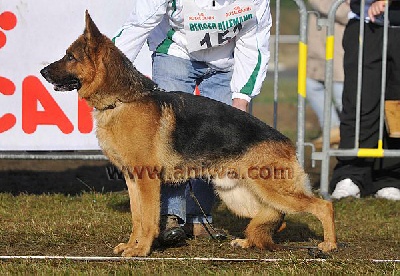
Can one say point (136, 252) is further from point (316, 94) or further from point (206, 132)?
point (316, 94)

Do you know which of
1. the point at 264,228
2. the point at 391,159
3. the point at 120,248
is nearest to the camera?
the point at 120,248

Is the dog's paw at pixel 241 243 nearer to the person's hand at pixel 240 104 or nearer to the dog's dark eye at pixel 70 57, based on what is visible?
the person's hand at pixel 240 104

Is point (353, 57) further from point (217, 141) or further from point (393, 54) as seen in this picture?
point (217, 141)

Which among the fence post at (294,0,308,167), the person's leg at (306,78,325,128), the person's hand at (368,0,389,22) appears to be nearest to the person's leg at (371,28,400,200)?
the person's hand at (368,0,389,22)

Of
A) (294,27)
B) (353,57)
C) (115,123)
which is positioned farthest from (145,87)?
(294,27)

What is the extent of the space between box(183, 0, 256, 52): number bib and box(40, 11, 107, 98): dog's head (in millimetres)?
795

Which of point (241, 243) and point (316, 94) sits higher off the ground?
point (316, 94)

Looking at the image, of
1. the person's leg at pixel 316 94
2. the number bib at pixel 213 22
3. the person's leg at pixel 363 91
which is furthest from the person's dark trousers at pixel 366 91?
the person's leg at pixel 316 94

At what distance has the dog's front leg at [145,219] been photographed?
5863mm

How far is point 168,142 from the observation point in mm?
5922

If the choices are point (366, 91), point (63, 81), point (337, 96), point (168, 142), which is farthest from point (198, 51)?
point (337, 96)

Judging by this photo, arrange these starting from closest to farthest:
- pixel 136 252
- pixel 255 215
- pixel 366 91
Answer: pixel 136 252 → pixel 255 215 → pixel 366 91

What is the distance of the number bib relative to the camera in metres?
6.29

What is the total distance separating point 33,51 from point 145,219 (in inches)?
108
